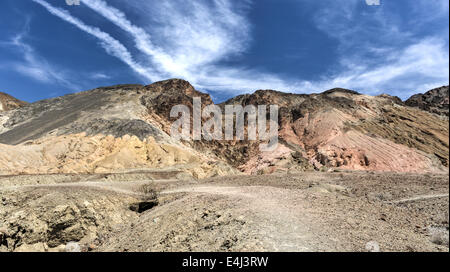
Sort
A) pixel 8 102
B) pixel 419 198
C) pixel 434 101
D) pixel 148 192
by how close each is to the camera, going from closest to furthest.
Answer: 1. pixel 419 198
2. pixel 148 192
3. pixel 434 101
4. pixel 8 102

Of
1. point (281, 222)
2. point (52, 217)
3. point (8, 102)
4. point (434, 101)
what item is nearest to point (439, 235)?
point (281, 222)

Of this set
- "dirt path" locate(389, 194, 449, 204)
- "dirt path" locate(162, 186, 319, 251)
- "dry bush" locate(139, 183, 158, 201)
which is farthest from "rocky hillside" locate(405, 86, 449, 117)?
"dry bush" locate(139, 183, 158, 201)

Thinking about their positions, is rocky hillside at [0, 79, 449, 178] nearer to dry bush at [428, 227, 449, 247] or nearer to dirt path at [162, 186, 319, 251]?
dirt path at [162, 186, 319, 251]

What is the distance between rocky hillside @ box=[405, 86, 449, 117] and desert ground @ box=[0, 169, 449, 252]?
4181 centimetres

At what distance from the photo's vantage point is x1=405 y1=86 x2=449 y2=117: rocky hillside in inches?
1754

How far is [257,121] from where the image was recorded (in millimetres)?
46875

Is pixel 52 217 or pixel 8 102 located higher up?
pixel 8 102

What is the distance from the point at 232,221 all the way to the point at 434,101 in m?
56.9

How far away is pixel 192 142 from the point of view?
36969 millimetres

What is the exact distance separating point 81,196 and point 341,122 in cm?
3483

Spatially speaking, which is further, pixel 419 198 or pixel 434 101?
pixel 434 101

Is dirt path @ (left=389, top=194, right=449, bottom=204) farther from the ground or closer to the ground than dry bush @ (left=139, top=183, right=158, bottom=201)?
farther from the ground

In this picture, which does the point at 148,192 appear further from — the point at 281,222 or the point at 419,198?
the point at 419,198

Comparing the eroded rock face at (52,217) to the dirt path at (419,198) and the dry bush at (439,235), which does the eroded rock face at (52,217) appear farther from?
the dirt path at (419,198)
